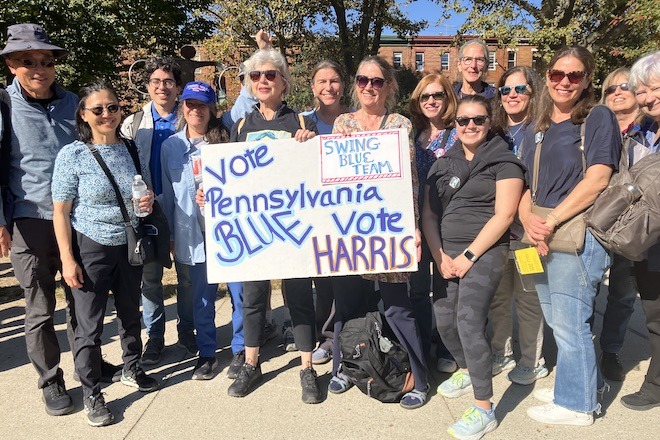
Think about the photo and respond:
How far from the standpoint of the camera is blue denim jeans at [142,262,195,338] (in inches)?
154

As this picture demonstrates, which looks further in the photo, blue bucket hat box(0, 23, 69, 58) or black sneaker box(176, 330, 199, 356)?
black sneaker box(176, 330, 199, 356)

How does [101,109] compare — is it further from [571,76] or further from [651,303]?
[651,303]

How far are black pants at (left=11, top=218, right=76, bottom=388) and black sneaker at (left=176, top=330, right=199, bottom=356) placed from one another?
982 mm

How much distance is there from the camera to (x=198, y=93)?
135 inches

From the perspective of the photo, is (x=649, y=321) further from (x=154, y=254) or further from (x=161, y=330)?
(x=161, y=330)

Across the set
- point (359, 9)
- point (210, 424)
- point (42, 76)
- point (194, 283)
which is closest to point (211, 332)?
point (194, 283)

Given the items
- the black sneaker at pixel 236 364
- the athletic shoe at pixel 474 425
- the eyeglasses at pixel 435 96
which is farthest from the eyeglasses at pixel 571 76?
the black sneaker at pixel 236 364

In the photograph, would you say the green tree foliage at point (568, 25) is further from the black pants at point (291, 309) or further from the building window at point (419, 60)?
the building window at point (419, 60)

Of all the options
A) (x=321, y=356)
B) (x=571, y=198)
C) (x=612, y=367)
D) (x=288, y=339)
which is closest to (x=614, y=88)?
(x=571, y=198)

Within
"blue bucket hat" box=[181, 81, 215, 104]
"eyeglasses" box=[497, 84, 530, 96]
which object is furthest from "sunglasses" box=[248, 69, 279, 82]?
"eyeglasses" box=[497, 84, 530, 96]

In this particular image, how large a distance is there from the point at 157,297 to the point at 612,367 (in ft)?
11.6

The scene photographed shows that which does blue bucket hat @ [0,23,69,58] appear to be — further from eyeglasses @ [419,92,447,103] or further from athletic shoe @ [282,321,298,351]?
athletic shoe @ [282,321,298,351]

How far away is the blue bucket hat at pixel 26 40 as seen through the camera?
3.05 m

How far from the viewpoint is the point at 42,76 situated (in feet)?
10.3
